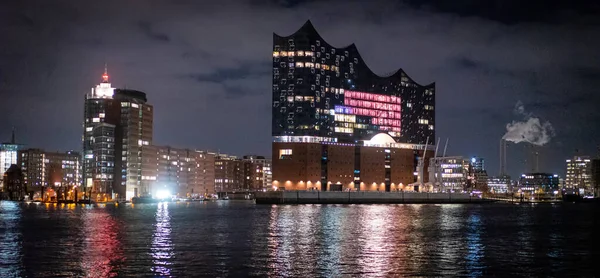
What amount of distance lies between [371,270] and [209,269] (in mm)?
10166

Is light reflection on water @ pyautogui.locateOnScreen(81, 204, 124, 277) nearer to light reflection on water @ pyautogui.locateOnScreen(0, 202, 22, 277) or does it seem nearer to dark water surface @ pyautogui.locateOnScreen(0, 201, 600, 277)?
dark water surface @ pyautogui.locateOnScreen(0, 201, 600, 277)

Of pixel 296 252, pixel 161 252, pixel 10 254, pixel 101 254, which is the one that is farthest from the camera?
pixel 296 252

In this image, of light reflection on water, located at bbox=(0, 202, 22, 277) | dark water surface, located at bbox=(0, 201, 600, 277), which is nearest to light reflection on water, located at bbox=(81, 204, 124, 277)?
dark water surface, located at bbox=(0, 201, 600, 277)

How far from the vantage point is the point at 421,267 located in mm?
43750

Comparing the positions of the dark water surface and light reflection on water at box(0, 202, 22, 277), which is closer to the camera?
light reflection on water at box(0, 202, 22, 277)

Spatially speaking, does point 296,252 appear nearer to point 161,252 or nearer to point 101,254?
point 161,252

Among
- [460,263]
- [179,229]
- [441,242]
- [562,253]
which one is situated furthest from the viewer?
[179,229]

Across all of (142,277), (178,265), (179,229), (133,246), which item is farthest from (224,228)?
(142,277)

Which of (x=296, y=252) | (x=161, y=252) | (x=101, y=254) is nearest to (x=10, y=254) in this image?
(x=101, y=254)

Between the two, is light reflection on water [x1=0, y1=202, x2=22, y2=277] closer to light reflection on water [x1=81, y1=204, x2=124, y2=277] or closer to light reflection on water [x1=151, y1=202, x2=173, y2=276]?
light reflection on water [x1=81, y1=204, x2=124, y2=277]

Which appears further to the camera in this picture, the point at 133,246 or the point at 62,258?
the point at 133,246

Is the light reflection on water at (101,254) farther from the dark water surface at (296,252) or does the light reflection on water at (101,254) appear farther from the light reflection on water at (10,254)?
the light reflection on water at (10,254)

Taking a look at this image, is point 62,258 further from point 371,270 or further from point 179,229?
point 179,229

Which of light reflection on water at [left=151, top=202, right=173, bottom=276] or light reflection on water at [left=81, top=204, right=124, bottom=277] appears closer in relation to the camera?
light reflection on water at [left=81, top=204, right=124, bottom=277]
